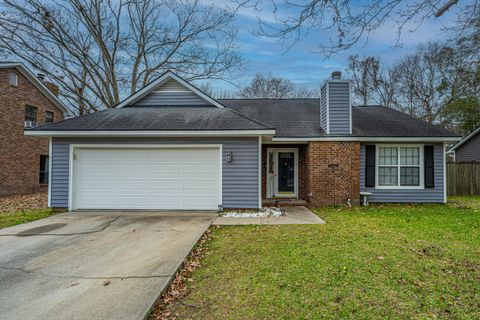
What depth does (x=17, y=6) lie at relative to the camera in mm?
15398

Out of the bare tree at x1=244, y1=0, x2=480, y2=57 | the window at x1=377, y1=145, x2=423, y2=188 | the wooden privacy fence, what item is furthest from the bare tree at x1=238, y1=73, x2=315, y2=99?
the bare tree at x1=244, y1=0, x2=480, y2=57

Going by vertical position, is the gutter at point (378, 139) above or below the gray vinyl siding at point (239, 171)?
above

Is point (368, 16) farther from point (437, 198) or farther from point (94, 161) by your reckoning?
point (437, 198)

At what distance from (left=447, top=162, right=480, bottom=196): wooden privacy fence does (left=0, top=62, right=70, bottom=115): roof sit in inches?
938

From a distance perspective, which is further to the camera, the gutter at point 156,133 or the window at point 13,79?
the window at point 13,79

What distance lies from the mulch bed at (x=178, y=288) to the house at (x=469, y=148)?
21.7 metres

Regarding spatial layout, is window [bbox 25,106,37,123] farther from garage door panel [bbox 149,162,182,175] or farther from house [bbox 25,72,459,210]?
garage door panel [bbox 149,162,182,175]

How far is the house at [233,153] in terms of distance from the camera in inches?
359

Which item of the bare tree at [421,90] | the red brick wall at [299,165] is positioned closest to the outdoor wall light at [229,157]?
the red brick wall at [299,165]

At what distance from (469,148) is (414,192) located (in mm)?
13260

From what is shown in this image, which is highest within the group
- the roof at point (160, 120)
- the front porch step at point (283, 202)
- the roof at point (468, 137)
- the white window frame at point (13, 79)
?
the white window frame at point (13, 79)

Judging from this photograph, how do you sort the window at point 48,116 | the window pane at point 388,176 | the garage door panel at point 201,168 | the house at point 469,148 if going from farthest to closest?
the house at point 469,148 < the window at point 48,116 < the window pane at point 388,176 < the garage door panel at point 201,168

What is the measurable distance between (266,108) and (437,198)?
26.4 ft

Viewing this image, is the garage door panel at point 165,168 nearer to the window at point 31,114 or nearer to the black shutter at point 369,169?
the black shutter at point 369,169
